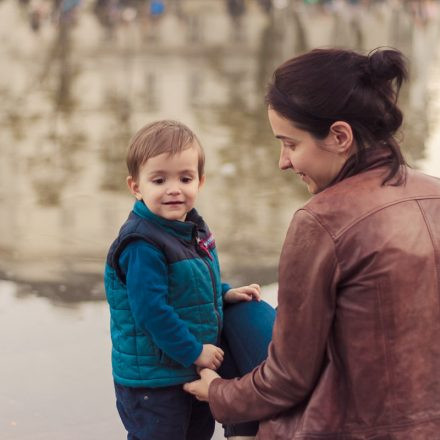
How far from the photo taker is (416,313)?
2201 millimetres

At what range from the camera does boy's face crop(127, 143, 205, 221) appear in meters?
2.60

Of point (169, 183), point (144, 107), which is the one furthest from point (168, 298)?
point (144, 107)

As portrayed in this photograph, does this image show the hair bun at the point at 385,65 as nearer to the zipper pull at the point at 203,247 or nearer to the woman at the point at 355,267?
the woman at the point at 355,267

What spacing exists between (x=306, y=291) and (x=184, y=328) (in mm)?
427

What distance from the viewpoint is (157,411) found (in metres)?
2.62

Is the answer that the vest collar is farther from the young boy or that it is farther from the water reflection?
the water reflection

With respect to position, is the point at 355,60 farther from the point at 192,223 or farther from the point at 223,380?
the point at 223,380

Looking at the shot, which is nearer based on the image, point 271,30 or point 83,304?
point 83,304

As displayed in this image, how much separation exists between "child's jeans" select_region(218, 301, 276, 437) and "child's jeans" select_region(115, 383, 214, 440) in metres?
0.12

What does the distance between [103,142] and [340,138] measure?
20.3 feet

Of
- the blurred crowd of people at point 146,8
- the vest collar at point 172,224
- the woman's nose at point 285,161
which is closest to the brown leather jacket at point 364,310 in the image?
the woman's nose at point 285,161

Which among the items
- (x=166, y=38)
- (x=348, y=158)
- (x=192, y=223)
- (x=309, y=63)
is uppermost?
(x=309, y=63)

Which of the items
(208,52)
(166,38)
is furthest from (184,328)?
(166,38)

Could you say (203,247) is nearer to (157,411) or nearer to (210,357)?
(210,357)
